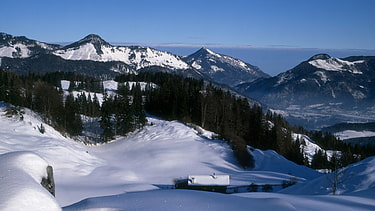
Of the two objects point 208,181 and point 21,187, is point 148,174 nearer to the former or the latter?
point 208,181

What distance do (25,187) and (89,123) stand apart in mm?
55400

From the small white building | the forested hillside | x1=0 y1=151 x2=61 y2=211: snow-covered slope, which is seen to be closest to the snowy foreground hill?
x1=0 y1=151 x2=61 y2=211: snow-covered slope

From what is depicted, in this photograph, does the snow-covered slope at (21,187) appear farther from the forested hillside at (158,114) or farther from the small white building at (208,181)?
the forested hillside at (158,114)

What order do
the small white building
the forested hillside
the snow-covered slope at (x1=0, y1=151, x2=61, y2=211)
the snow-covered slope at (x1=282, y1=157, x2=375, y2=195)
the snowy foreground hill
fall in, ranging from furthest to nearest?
1. the forested hillside
2. the small white building
3. the snow-covered slope at (x1=282, y1=157, x2=375, y2=195)
4. the snowy foreground hill
5. the snow-covered slope at (x1=0, y1=151, x2=61, y2=211)

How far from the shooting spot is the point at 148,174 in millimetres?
33219

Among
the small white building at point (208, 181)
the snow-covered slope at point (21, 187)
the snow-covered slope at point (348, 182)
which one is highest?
the snow-covered slope at point (21, 187)

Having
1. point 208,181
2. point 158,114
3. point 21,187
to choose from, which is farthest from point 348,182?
point 158,114

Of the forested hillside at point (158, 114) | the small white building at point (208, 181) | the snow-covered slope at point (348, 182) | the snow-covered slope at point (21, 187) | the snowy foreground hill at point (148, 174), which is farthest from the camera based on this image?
the forested hillside at point (158, 114)

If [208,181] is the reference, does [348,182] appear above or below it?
above

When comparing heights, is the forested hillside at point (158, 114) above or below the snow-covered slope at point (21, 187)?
below

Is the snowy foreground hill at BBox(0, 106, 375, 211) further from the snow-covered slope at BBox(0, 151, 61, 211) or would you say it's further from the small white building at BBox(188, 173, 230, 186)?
the small white building at BBox(188, 173, 230, 186)

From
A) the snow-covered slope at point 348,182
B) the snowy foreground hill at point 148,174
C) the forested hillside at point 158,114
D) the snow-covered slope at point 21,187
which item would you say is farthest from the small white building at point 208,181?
the snow-covered slope at point 21,187

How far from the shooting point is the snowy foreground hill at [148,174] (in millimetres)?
7461

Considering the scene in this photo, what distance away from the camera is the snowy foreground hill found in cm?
746
